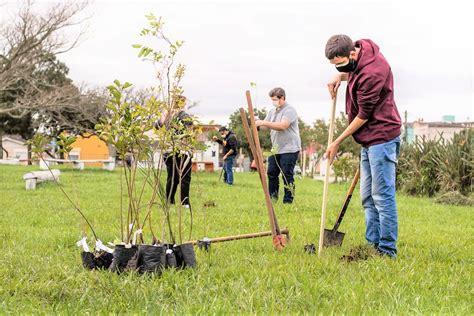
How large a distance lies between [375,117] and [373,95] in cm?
22

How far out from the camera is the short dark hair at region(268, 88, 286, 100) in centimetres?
782

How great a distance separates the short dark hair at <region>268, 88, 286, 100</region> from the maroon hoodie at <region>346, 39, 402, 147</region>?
3.36 m

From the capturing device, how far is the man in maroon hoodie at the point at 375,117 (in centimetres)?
420

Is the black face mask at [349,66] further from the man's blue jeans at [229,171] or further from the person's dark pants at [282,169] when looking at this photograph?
the man's blue jeans at [229,171]

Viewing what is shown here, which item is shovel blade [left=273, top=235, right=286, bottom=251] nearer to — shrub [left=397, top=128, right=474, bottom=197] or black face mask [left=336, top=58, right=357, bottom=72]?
black face mask [left=336, top=58, right=357, bottom=72]

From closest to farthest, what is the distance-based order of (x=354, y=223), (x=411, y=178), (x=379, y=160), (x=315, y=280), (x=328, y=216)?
1. (x=315, y=280)
2. (x=379, y=160)
3. (x=354, y=223)
4. (x=328, y=216)
5. (x=411, y=178)

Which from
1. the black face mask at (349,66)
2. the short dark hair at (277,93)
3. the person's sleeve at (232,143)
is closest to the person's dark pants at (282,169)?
the short dark hair at (277,93)

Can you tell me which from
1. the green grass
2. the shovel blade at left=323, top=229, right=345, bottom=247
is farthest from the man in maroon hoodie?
the shovel blade at left=323, top=229, right=345, bottom=247

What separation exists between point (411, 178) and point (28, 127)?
3175 cm

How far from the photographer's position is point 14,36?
69.6ft

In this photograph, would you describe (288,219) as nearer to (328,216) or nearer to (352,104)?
(328,216)

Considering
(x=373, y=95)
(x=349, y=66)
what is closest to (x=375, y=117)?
(x=373, y=95)

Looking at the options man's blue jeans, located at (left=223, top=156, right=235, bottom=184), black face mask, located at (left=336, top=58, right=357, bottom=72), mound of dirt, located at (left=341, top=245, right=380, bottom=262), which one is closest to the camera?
mound of dirt, located at (left=341, top=245, right=380, bottom=262)

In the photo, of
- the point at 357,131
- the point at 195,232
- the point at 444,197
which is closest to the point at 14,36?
the point at 444,197
